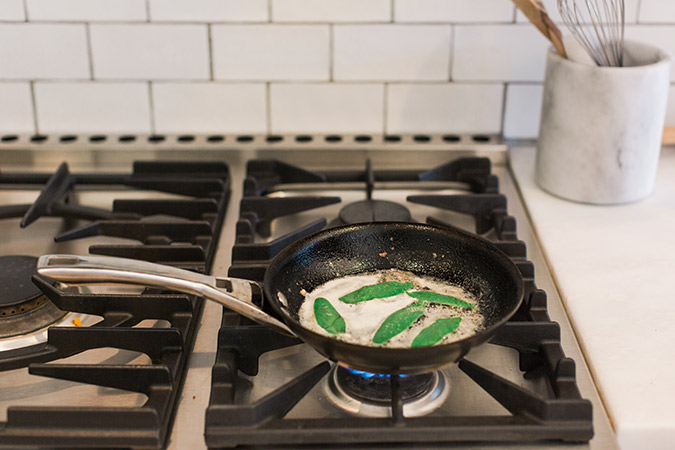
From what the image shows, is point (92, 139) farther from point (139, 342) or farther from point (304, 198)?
point (139, 342)

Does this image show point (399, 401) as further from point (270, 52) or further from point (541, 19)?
point (270, 52)

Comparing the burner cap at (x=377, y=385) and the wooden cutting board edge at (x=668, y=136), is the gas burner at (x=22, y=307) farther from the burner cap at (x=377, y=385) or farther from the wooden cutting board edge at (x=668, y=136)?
the wooden cutting board edge at (x=668, y=136)

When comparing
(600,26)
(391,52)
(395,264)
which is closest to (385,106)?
(391,52)

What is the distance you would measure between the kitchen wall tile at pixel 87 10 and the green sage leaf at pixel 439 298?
62cm

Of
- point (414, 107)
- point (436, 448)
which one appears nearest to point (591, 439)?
point (436, 448)

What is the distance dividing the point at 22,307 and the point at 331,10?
1.89 ft

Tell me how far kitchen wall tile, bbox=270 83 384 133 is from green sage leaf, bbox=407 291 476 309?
18.8 inches

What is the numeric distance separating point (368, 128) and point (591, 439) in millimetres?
A: 641

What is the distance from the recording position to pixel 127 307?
68 centimetres

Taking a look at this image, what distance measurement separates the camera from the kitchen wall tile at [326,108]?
3.54 ft

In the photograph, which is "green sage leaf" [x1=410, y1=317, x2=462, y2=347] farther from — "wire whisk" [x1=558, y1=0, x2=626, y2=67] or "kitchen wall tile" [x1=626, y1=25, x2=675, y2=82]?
"kitchen wall tile" [x1=626, y1=25, x2=675, y2=82]

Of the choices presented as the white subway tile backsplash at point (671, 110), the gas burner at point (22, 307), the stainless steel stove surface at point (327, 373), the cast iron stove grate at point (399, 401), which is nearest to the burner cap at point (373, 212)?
the stainless steel stove surface at point (327, 373)

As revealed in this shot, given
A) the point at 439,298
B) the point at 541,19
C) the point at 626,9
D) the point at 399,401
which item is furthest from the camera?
the point at 626,9

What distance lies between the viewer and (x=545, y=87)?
948 mm
